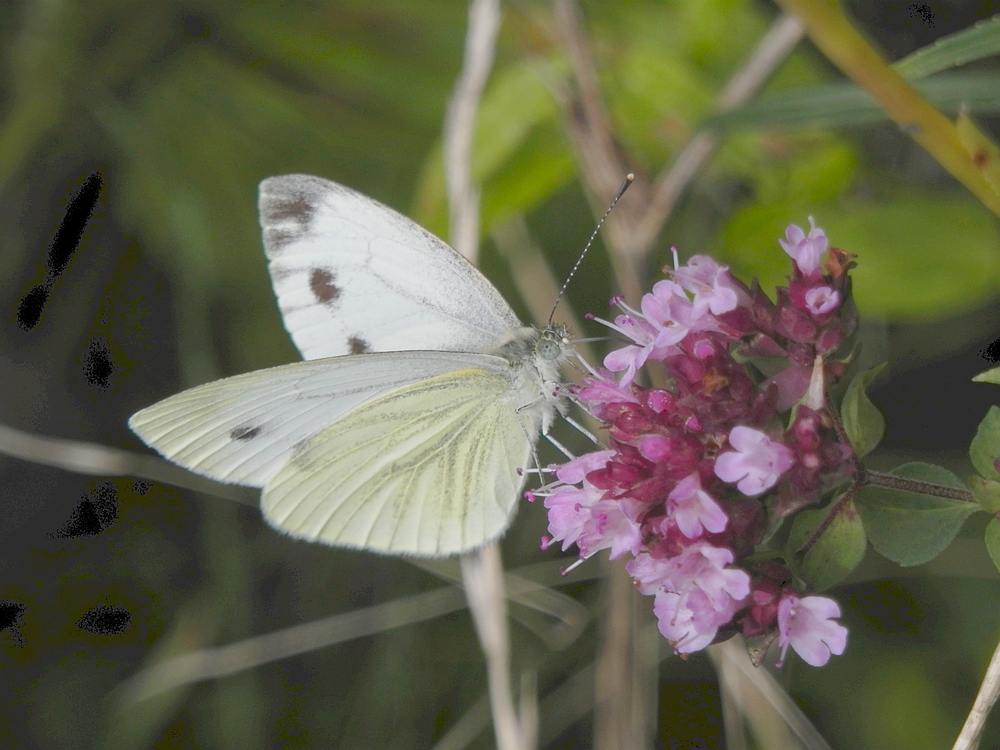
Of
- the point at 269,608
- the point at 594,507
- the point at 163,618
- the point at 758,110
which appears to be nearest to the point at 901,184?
the point at 758,110

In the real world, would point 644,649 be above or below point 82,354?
below

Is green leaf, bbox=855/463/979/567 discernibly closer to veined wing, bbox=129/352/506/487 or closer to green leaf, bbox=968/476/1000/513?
green leaf, bbox=968/476/1000/513

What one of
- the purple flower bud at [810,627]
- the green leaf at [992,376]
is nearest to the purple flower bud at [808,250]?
the green leaf at [992,376]

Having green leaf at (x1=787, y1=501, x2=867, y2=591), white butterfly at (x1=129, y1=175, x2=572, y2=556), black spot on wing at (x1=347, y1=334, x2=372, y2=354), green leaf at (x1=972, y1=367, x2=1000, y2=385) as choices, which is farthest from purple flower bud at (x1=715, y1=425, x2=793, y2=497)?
black spot on wing at (x1=347, y1=334, x2=372, y2=354)

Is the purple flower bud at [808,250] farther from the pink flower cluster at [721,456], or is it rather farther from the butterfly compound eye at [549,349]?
the butterfly compound eye at [549,349]

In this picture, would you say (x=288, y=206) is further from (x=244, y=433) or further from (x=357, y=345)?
(x=244, y=433)

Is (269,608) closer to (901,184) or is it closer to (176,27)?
(176,27)

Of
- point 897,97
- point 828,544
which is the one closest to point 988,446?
point 828,544

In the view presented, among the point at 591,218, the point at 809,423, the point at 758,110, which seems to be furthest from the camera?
the point at 591,218
